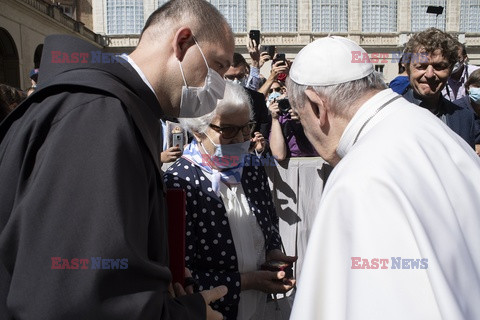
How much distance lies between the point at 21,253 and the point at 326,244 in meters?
0.91

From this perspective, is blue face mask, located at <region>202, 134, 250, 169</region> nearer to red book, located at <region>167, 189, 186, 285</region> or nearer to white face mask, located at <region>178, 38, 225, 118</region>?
white face mask, located at <region>178, 38, 225, 118</region>

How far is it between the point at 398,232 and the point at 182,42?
97cm

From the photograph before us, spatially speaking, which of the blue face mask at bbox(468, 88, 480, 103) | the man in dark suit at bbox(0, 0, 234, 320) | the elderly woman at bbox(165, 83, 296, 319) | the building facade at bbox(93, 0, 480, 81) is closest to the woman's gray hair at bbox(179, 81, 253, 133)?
the elderly woman at bbox(165, 83, 296, 319)

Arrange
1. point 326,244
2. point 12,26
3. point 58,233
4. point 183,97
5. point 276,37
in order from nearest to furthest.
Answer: point 58,233 → point 326,244 → point 183,97 → point 12,26 → point 276,37

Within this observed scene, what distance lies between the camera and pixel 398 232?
1.34m

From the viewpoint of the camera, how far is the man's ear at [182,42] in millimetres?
1559

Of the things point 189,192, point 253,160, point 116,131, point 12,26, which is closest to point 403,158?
point 116,131

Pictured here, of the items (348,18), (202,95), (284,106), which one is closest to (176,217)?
(202,95)

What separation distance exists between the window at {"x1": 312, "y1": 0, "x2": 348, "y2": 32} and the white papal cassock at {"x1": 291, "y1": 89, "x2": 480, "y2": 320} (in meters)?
32.2

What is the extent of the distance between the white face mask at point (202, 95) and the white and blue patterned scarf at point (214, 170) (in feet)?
1.99

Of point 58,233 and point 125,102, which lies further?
point 125,102

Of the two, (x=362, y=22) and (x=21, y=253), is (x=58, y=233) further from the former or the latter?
(x=362, y=22)

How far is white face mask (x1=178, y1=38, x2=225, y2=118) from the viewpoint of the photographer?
1.64m

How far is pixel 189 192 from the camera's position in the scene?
231 centimetres
